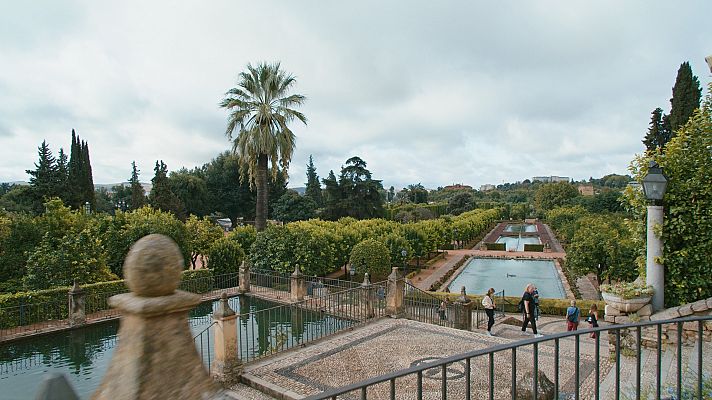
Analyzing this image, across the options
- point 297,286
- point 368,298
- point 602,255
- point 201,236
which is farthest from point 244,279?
point 602,255

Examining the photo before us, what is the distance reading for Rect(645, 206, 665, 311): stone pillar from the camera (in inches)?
292

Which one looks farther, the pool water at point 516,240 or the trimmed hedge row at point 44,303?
the pool water at point 516,240

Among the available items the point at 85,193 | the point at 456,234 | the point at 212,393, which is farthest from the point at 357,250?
the point at 85,193

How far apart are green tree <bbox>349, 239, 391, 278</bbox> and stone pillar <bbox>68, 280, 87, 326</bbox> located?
10.6 metres

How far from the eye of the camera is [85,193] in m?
38.7

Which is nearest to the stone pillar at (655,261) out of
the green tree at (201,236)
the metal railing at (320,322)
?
the metal railing at (320,322)

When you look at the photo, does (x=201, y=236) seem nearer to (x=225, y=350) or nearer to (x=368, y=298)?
(x=368, y=298)

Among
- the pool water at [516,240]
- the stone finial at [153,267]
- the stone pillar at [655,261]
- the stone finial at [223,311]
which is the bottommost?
the pool water at [516,240]

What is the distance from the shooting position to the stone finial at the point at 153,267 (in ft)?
5.37

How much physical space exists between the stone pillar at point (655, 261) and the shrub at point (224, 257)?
16.9 meters

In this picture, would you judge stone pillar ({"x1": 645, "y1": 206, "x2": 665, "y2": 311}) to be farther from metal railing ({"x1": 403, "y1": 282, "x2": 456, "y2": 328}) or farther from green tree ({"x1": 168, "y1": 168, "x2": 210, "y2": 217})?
green tree ({"x1": 168, "y1": 168, "x2": 210, "y2": 217})

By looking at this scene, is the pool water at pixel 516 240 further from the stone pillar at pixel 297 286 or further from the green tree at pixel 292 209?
the stone pillar at pixel 297 286

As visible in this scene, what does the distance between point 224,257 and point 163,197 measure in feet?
69.8

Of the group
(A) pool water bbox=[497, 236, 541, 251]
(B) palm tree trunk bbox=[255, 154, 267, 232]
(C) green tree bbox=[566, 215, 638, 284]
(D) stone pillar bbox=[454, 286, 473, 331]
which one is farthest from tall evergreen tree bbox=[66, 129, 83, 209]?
(A) pool water bbox=[497, 236, 541, 251]
